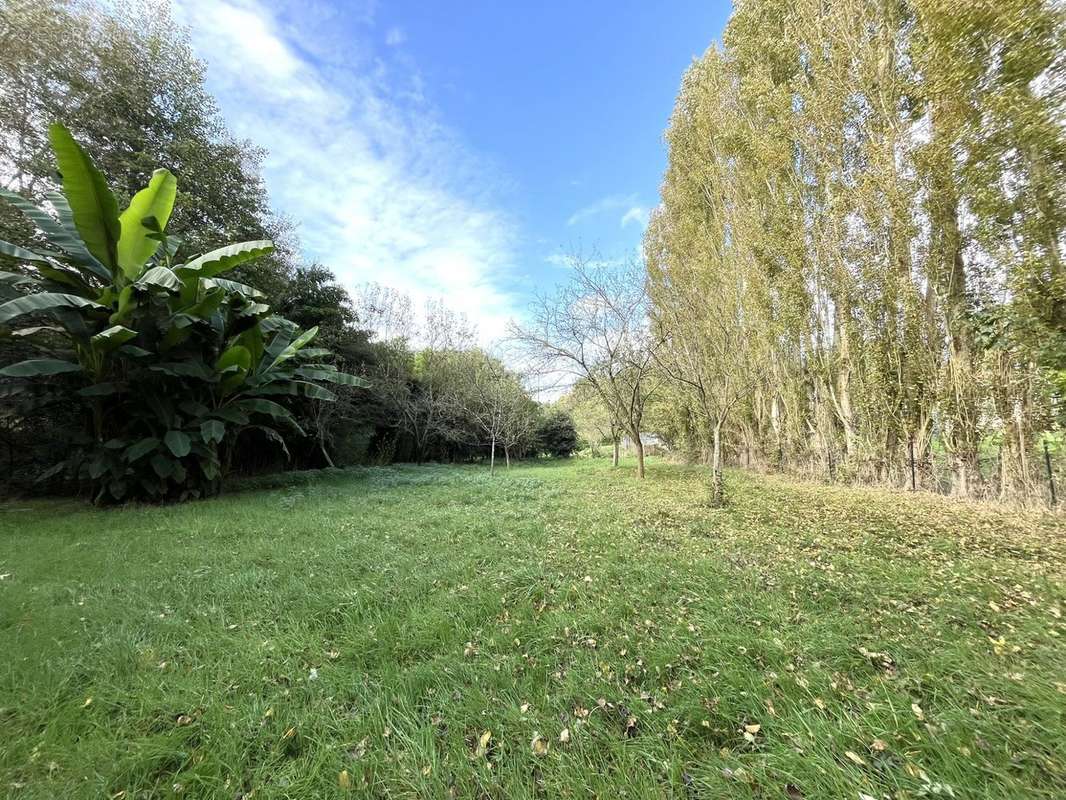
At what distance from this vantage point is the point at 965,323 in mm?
6363

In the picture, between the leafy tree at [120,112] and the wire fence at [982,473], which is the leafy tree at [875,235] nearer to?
the wire fence at [982,473]

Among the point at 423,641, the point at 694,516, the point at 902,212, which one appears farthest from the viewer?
the point at 902,212

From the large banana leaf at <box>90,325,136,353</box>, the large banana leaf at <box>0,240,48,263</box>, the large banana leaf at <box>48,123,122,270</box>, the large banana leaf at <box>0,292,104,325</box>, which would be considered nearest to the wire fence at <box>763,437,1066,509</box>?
the large banana leaf at <box>90,325,136,353</box>

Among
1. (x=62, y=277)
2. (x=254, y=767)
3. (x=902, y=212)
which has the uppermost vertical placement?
(x=902, y=212)

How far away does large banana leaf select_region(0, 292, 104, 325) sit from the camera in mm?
5430

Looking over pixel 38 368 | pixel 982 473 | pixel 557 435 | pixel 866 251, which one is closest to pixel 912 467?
pixel 982 473

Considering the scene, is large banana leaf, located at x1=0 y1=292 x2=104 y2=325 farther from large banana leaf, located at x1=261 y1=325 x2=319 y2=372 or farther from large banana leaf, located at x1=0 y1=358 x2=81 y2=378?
large banana leaf, located at x1=261 y1=325 x2=319 y2=372

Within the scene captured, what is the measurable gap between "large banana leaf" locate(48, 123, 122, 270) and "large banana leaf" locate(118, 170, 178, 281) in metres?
0.19

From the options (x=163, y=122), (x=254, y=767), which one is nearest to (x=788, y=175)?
(x=254, y=767)

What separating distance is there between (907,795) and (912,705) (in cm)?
57

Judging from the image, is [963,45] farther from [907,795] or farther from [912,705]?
[907,795]

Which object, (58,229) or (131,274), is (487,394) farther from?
Answer: (58,229)

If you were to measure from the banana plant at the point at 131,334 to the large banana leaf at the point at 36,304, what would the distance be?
2cm

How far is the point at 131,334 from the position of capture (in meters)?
6.19
